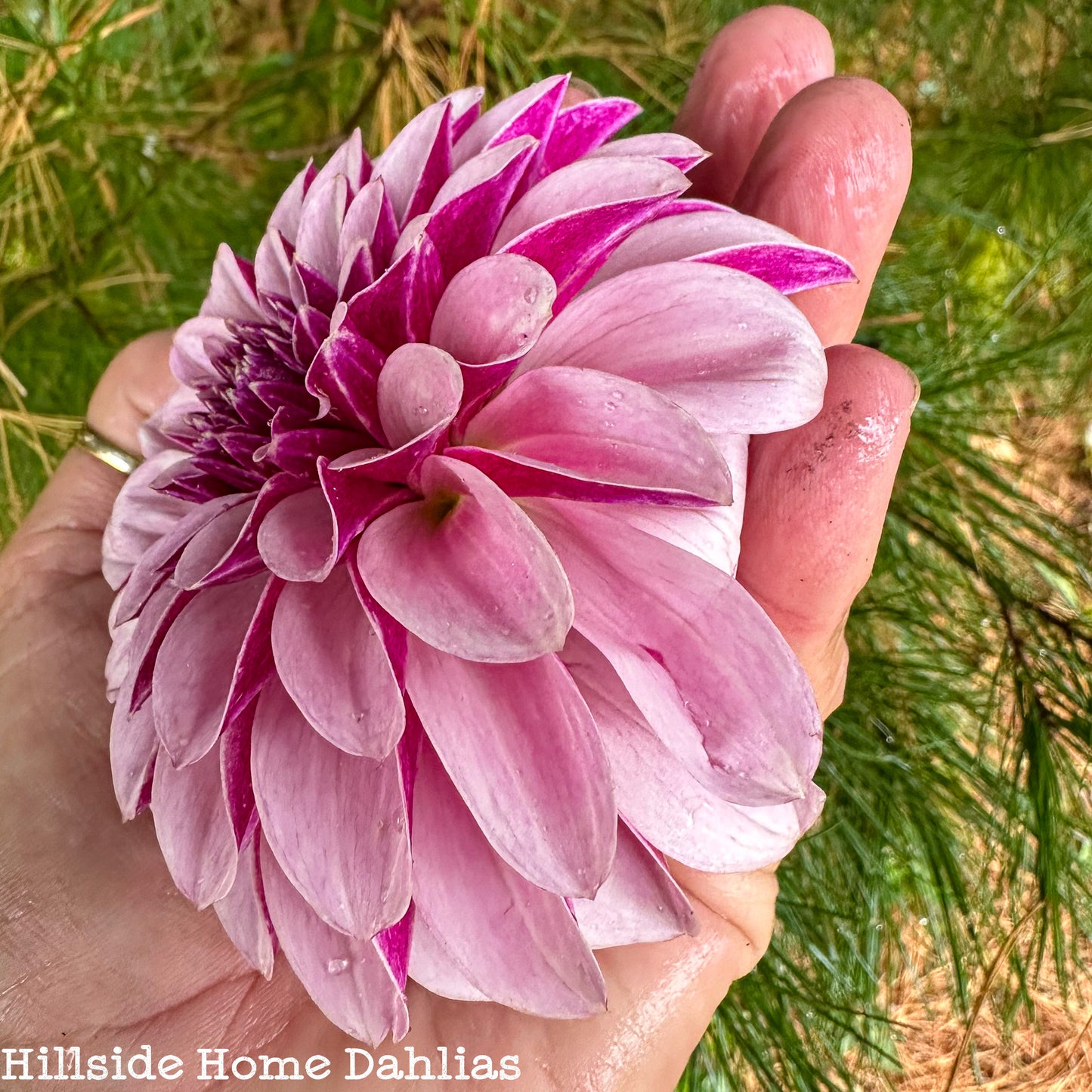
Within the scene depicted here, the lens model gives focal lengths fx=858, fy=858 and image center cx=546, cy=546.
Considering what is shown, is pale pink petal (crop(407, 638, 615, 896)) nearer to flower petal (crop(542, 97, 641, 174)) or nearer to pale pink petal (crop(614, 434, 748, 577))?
pale pink petal (crop(614, 434, 748, 577))

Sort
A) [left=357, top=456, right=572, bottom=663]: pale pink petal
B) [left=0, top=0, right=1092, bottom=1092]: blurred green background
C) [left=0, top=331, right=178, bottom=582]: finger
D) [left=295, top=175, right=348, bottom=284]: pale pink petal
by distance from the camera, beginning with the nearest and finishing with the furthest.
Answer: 1. [left=357, top=456, right=572, bottom=663]: pale pink petal
2. [left=295, top=175, right=348, bottom=284]: pale pink petal
3. [left=0, top=331, right=178, bottom=582]: finger
4. [left=0, top=0, right=1092, bottom=1092]: blurred green background

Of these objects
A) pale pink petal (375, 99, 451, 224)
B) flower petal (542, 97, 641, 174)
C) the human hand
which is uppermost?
flower petal (542, 97, 641, 174)

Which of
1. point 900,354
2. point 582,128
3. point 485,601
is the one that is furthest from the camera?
point 900,354

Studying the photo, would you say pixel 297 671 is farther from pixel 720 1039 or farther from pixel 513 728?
pixel 720 1039

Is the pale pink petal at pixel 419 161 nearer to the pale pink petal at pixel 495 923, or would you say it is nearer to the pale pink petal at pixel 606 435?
the pale pink petal at pixel 606 435

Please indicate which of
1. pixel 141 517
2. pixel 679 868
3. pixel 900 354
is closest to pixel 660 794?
pixel 679 868

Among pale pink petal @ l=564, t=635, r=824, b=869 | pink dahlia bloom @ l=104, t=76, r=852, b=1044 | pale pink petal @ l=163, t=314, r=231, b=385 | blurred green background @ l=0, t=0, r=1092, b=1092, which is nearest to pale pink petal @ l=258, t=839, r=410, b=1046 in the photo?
pink dahlia bloom @ l=104, t=76, r=852, b=1044

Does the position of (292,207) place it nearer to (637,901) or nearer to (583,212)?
(583,212)
